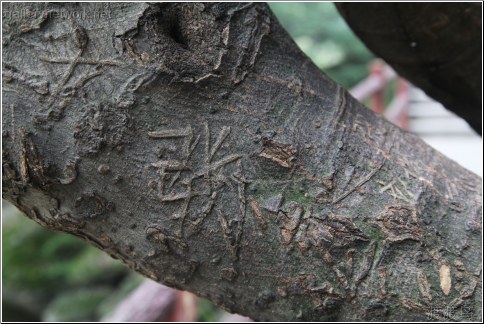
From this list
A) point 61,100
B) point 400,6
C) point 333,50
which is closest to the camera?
point 61,100

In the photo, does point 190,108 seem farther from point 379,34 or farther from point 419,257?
point 379,34

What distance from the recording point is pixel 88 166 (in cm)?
49

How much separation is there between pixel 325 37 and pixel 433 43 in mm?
3300

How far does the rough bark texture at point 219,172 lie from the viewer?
1.60 ft

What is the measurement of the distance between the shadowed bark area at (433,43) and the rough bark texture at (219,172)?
273 millimetres

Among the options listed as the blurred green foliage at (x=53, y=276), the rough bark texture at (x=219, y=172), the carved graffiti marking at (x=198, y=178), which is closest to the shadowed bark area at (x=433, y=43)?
the rough bark texture at (x=219, y=172)

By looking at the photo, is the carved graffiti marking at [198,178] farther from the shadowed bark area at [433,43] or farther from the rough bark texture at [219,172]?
the shadowed bark area at [433,43]

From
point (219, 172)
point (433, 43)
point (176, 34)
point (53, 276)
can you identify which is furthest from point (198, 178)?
point (53, 276)

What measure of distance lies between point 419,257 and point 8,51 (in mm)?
427

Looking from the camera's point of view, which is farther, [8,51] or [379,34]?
[379,34]

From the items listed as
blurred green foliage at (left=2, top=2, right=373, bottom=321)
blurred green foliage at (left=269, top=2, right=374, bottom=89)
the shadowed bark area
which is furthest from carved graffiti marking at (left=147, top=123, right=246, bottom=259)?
blurred green foliage at (left=269, top=2, right=374, bottom=89)

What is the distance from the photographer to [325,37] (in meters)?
3.98

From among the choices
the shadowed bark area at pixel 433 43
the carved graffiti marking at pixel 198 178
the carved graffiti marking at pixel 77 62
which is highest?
the shadowed bark area at pixel 433 43

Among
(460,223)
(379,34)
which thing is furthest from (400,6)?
(460,223)
